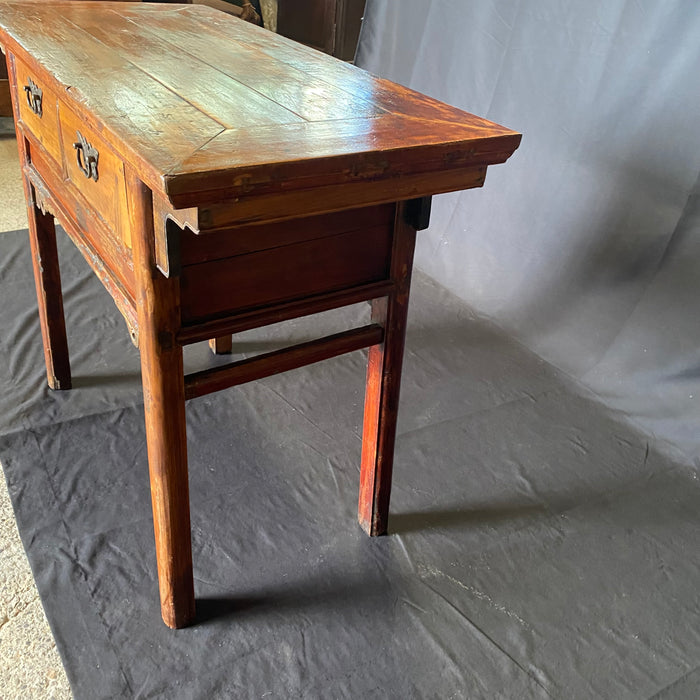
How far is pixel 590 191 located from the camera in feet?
6.64

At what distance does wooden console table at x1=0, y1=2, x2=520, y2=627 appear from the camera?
2.92ft

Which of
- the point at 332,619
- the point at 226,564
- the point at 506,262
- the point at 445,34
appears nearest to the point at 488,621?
the point at 332,619

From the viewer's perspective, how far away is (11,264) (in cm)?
247

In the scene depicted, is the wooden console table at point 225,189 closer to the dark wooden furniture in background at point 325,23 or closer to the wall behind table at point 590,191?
Answer: the wall behind table at point 590,191

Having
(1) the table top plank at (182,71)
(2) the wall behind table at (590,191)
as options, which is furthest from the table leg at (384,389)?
(2) the wall behind table at (590,191)

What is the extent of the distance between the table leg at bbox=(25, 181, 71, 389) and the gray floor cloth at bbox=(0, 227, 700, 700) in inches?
2.8

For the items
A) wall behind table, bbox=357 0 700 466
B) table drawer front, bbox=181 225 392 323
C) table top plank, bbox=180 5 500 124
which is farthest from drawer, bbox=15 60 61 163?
wall behind table, bbox=357 0 700 466

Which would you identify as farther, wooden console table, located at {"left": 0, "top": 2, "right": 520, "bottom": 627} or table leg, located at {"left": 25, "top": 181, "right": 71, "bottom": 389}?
table leg, located at {"left": 25, "top": 181, "right": 71, "bottom": 389}

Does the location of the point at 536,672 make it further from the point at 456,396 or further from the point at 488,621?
the point at 456,396

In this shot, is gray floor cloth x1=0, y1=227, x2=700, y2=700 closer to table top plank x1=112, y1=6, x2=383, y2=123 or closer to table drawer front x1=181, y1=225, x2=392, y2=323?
table drawer front x1=181, y1=225, x2=392, y2=323

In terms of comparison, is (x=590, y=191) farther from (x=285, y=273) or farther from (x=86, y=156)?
(x=86, y=156)

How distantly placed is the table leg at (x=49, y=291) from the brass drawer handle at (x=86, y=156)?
53 cm

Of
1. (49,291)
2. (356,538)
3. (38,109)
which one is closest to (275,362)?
(356,538)

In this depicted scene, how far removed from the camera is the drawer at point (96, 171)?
1.04 m
